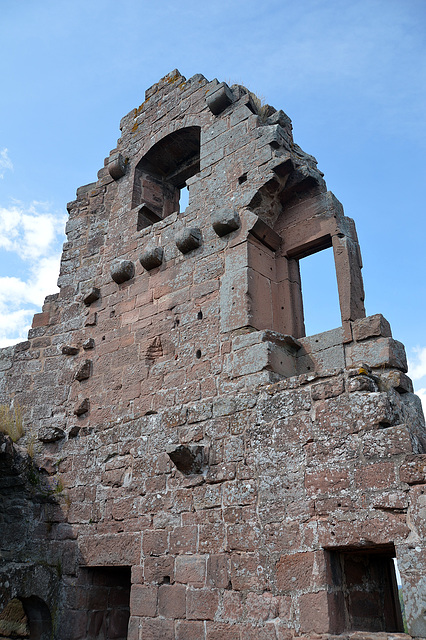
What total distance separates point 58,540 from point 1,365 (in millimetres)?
2492

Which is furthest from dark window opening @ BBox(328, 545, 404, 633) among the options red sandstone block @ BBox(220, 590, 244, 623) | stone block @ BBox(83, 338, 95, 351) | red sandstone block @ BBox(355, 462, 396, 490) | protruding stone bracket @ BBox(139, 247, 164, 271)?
stone block @ BBox(83, 338, 95, 351)

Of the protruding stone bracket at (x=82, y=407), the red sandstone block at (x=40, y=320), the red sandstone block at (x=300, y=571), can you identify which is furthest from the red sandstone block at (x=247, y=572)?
the red sandstone block at (x=40, y=320)

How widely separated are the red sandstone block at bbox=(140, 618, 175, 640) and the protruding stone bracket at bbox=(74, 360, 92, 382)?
2.59m

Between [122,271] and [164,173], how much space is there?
206cm

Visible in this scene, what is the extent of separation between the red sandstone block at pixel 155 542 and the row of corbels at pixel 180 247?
107 inches

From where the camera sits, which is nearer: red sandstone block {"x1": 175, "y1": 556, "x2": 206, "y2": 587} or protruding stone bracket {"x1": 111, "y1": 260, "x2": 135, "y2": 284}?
red sandstone block {"x1": 175, "y1": 556, "x2": 206, "y2": 587}

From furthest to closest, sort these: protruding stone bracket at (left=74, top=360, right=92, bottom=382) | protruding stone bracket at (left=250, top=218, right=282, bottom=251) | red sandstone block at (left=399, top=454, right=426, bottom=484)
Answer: protruding stone bracket at (left=74, top=360, right=92, bottom=382) → protruding stone bracket at (left=250, top=218, right=282, bottom=251) → red sandstone block at (left=399, top=454, right=426, bottom=484)

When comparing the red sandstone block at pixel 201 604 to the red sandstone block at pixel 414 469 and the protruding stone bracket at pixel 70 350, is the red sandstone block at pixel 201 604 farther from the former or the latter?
the protruding stone bracket at pixel 70 350

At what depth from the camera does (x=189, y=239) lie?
5.71m

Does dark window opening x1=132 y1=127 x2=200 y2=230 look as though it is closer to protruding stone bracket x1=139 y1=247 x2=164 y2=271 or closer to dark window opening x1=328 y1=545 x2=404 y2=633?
protruding stone bracket x1=139 y1=247 x2=164 y2=271

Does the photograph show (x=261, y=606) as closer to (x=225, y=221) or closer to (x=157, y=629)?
(x=157, y=629)

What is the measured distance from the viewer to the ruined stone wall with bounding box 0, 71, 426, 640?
12.2ft

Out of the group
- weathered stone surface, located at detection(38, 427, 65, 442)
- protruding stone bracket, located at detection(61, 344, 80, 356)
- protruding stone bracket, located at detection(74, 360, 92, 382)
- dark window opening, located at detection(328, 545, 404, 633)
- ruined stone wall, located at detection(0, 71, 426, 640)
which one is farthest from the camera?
protruding stone bracket, located at detection(61, 344, 80, 356)

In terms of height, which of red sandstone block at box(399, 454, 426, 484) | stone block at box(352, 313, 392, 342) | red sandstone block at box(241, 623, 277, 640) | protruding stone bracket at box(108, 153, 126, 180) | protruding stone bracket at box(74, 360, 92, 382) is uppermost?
protruding stone bracket at box(108, 153, 126, 180)
